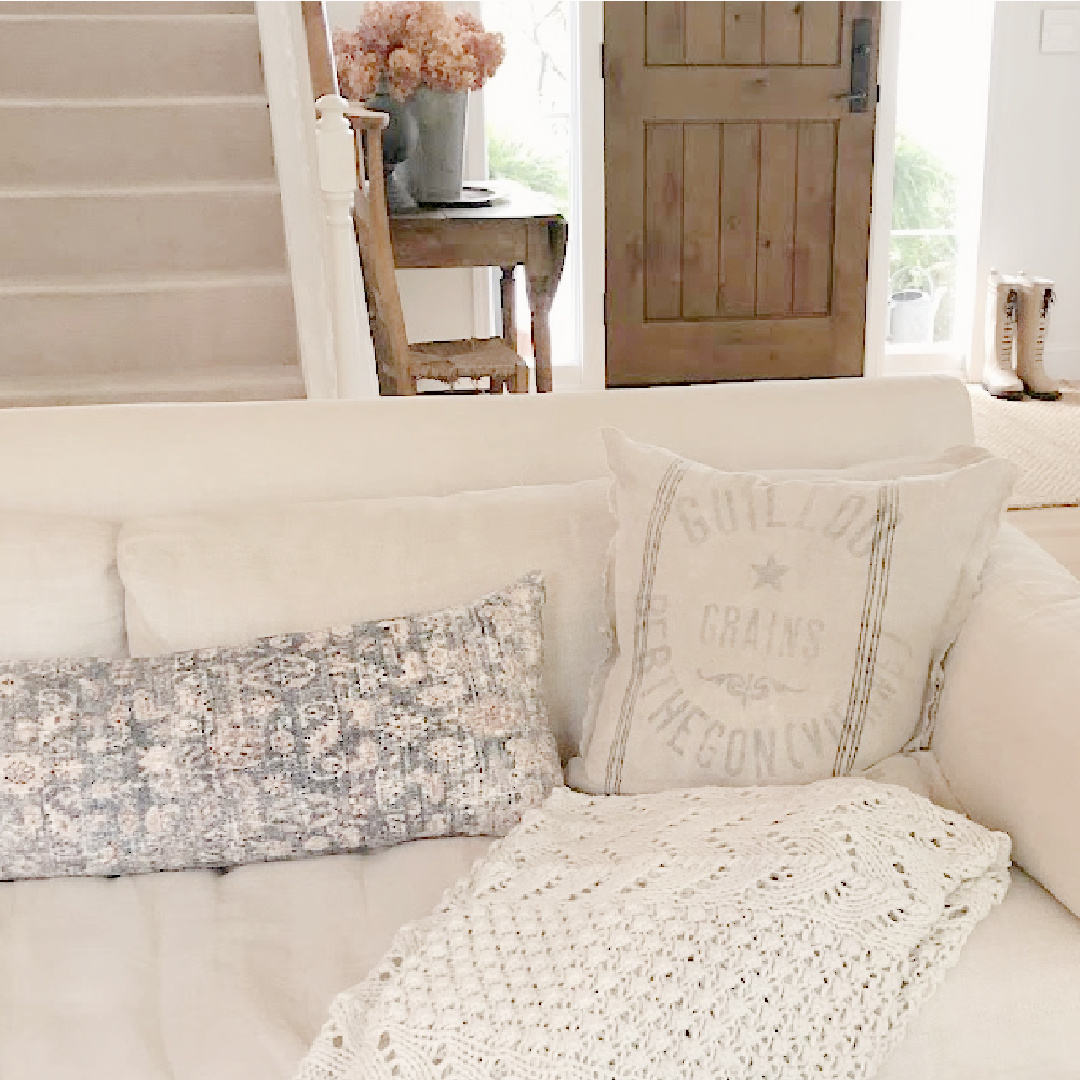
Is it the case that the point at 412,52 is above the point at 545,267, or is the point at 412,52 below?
above

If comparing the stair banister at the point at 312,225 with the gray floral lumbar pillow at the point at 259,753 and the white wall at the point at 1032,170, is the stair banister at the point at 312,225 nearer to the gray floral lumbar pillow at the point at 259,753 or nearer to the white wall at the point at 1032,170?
the gray floral lumbar pillow at the point at 259,753

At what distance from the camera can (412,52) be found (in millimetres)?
3547

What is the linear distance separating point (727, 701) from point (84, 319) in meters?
2.15

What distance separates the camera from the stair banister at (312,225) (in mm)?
2674

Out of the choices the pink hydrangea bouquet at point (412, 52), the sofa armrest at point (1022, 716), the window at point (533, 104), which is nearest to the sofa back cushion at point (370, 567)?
the sofa armrest at point (1022, 716)

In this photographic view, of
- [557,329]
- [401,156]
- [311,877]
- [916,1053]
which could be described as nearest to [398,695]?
[311,877]

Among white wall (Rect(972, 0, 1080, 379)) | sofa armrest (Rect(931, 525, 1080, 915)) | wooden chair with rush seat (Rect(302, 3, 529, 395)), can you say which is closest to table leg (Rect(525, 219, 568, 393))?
wooden chair with rush seat (Rect(302, 3, 529, 395))

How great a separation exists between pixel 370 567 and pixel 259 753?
0.84ft

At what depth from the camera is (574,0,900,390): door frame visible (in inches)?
177

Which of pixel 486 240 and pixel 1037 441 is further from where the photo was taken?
pixel 1037 441

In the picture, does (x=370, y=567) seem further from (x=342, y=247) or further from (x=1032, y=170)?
(x=1032, y=170)

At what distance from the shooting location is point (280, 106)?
2963mm

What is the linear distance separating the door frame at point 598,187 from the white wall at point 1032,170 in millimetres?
352

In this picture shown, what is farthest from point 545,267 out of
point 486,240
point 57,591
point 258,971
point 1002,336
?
point 258,971
